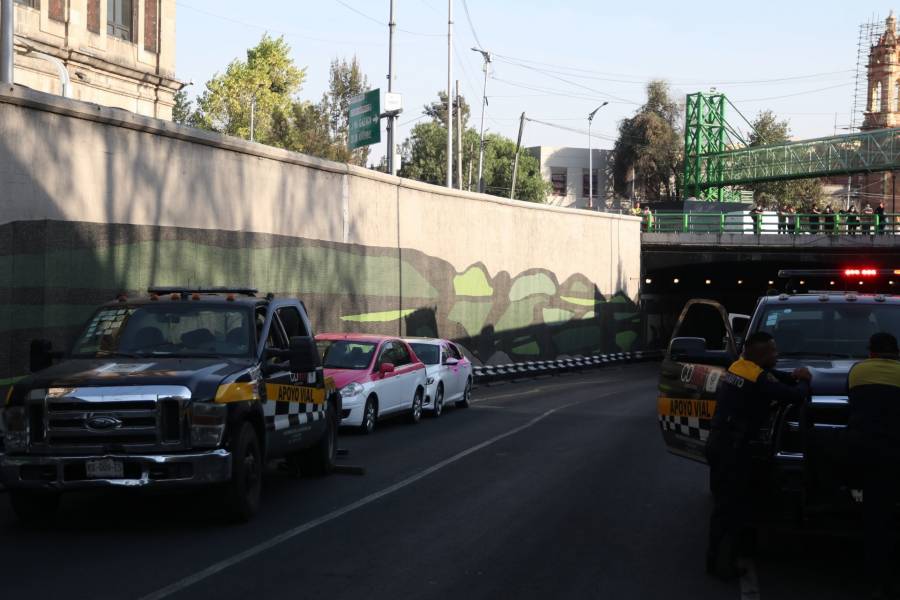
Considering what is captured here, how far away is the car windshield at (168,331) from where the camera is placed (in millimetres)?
10570

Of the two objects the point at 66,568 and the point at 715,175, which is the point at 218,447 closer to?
the point at 66,568

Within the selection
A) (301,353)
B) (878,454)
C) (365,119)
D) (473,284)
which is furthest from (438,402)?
(365,119)

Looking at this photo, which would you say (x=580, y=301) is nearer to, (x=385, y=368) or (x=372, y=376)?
(x=385, y=368)

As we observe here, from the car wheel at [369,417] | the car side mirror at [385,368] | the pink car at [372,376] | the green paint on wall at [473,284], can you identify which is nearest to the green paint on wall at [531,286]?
the green paint on wall at [473,284]

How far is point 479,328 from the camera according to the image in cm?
3769

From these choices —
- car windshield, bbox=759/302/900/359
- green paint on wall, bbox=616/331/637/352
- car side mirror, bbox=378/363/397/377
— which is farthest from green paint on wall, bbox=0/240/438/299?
green paint on wall, bbox=616/331/637/352

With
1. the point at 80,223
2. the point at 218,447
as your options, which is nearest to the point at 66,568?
the point at 218,447

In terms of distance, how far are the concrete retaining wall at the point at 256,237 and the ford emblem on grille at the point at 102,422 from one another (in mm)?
8195

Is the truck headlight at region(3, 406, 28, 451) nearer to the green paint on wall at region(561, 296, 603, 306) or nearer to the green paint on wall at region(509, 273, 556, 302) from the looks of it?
the green paint on wall at region(509, 273, 556, 302)

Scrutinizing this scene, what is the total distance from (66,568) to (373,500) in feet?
12.7

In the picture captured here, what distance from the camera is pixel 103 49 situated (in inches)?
1454

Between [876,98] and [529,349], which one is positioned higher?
[876,98]

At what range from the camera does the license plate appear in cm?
904

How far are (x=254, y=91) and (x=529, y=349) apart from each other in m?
43.3
